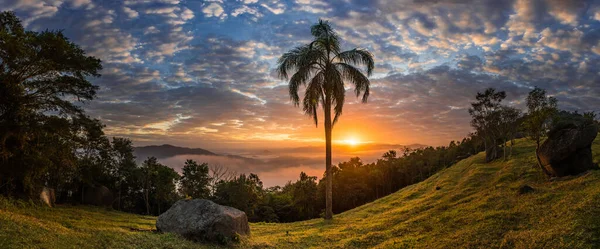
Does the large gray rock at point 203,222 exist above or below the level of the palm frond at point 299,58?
below

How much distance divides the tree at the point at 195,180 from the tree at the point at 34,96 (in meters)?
30.3

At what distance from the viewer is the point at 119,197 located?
48.1 metres

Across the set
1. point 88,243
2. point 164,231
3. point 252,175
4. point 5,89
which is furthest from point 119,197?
point 88,243

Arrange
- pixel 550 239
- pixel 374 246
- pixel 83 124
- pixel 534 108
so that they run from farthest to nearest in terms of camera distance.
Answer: pixel 534 108
pixel 83 124
pixel 374 246
pixel 550 239

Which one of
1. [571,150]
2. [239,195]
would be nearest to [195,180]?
[239,195]

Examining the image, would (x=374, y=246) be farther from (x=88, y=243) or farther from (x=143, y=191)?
(x=143, y=191)

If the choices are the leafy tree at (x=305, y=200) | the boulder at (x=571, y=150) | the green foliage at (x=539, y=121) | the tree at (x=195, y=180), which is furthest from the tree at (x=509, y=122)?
the tree at (x=195, y=180)

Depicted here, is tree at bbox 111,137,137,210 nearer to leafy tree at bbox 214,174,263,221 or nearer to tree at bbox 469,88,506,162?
leafy tree at bbox 214,174,263,221

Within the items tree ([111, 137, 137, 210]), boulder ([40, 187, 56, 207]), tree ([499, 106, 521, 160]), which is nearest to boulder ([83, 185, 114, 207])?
tree ([111, 137, 137, 210])

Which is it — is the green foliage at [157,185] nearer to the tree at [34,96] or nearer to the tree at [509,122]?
the tree at [34,96]

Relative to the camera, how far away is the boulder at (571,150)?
19219mm

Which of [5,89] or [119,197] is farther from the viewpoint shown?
[119,197]

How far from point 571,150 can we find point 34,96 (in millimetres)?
33642

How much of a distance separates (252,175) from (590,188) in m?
51.0
